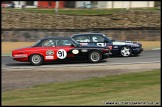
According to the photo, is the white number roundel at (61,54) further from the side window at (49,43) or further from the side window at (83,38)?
the side window at (83,38)

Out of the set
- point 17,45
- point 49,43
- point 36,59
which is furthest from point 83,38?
point 17,45

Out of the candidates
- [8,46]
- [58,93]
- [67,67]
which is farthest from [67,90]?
[8,46]

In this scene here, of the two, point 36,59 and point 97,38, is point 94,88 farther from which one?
point 97,38

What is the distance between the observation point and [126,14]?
34.3 m

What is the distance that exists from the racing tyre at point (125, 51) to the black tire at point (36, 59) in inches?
168

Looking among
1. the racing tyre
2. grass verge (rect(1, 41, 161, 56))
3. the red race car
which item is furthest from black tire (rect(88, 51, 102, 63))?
grass verge (rect(1, 41, 161, 56))

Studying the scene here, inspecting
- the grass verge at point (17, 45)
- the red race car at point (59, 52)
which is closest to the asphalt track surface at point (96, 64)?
the red race car at point (59, 52)

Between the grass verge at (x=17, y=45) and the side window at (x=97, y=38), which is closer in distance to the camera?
the side window at (x=97, y=38)

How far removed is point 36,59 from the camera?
19094mm

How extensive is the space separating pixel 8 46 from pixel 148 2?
887 inches

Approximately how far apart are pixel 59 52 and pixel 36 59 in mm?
1200

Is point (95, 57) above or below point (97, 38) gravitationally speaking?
below

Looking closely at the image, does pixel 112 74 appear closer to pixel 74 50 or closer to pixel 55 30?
pixel 74 50

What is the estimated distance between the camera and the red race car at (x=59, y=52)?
61.3ft
